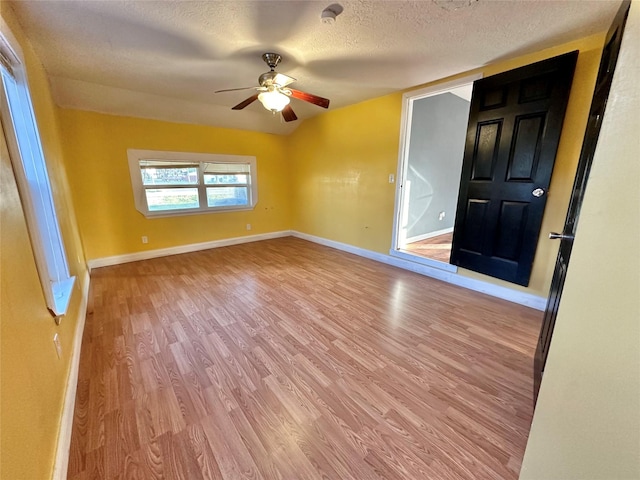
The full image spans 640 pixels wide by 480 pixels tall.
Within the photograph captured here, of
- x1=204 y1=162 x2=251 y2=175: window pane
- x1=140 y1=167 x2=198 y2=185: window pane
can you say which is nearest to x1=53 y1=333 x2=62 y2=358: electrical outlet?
x1=140 y1=167 x2=198 y2=185: window pane

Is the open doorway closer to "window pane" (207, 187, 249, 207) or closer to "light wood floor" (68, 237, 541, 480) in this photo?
"light wood floor" (68, 237, 541, 480)

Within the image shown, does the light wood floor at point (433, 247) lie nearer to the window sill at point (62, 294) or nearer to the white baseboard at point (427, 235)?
the white baseboard at point (427, 235)

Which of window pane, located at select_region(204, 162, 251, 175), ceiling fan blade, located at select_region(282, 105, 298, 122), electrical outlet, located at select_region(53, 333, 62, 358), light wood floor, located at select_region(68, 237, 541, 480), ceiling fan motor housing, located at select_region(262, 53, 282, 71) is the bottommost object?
light wood floor, located at select_region(68, 237, 541, 480)

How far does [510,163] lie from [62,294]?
3.73 m

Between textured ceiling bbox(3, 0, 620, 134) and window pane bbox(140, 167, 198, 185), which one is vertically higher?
textured ceiling bbox(3, 0, 620, 134)

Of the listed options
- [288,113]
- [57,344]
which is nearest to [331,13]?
[288,113]

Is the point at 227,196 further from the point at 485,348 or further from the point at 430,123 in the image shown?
the point at 485,348

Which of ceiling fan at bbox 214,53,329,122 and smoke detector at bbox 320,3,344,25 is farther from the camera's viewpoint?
ceiling fan at bbox 214,53,329,122

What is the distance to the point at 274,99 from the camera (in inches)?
96.5

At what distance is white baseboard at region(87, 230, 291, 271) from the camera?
365 centimetres

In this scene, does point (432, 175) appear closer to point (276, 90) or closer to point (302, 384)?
point (276, 90)

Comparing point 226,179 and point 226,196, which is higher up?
point 226,179

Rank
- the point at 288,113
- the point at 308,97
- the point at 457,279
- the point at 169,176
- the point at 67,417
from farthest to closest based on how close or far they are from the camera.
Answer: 1. the point at 169,176
2. the point at 457,279
3. the point at 288,113
4. the point at 308,97
5. the point at 67,417

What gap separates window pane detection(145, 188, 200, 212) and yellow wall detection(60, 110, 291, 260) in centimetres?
19
